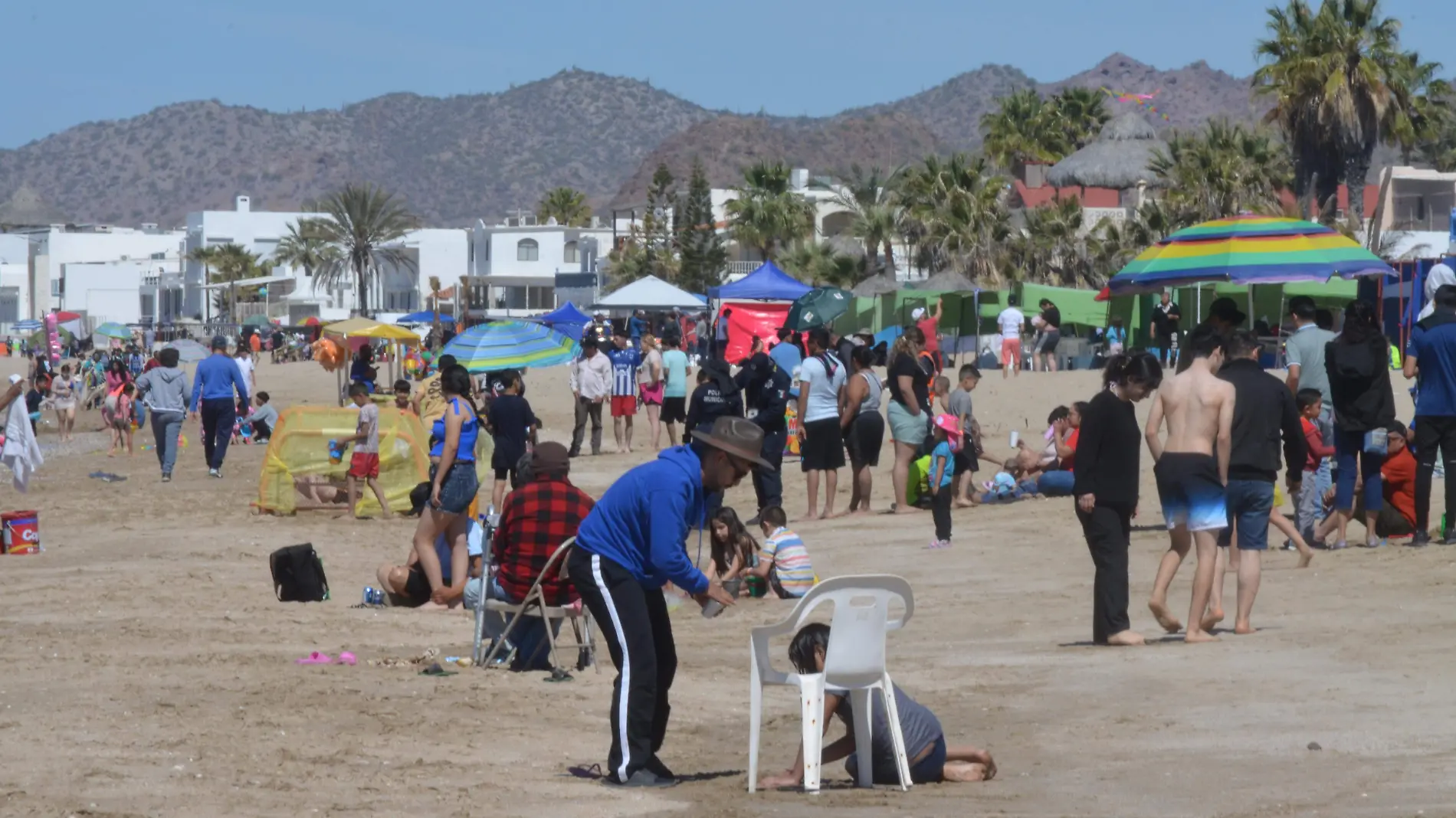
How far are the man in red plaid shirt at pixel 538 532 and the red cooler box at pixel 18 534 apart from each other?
689 cm

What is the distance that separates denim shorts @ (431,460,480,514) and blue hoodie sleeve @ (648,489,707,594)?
16.2 feet

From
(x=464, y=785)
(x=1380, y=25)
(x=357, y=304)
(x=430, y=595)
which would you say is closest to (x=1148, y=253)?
(x=430, y=595)

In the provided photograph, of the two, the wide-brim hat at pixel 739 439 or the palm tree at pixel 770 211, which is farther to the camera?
the palm tree at pixel 770 211

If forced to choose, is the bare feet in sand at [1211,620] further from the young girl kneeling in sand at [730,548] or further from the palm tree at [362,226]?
the palm tree at [362,226]

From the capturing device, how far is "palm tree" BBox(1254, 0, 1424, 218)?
41406mm

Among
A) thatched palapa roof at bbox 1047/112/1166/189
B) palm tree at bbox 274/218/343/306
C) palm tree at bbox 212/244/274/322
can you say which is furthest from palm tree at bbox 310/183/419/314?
thatched palapa roof at bbox 1047/112/1166/189

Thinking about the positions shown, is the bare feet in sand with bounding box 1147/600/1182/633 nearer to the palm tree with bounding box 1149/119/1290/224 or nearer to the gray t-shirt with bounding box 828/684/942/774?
the gray t-shirt with bounding box 828/684/942/774

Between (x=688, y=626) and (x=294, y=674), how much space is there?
10.2 feet

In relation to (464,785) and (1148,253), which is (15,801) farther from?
(1148,253)

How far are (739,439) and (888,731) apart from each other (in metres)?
1.23

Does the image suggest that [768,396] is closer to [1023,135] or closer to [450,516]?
[450,516]

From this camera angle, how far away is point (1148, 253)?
1490cm

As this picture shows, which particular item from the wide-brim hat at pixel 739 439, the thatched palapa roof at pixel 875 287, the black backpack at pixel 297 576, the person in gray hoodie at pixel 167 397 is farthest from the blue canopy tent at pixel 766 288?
the wide-brim hat at pixel 739 439

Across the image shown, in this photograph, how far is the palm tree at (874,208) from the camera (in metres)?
57.7
